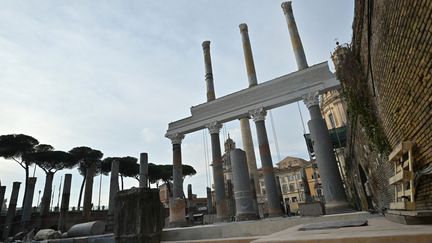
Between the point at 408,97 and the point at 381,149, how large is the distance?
2.48 metres

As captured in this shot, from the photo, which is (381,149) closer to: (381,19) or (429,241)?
(381,19)

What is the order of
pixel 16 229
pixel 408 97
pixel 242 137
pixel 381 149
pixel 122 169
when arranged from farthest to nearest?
pixel 122 169 → pixel 16 229 → pixel 242 137 → pixel 381 149 → pixel 408 97

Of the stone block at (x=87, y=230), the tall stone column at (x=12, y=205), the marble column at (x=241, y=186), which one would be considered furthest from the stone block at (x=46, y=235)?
the tall stone column at (x=12, y=205)

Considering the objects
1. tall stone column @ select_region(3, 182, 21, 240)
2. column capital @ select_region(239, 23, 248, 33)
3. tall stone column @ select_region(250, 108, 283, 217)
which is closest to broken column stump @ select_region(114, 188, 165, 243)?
tall stone column @ select_region(250, 108, 283, 217)

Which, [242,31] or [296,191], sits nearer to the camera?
[242,31]

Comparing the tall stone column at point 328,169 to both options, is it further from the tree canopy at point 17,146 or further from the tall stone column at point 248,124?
the tree canopy at point 17,146

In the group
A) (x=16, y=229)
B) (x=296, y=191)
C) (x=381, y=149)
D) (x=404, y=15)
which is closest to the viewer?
(x=404, y=15)

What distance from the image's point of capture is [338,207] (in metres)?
9.34

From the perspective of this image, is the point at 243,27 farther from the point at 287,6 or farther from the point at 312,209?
the point at 312,209

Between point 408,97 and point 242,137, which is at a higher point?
point 242,137

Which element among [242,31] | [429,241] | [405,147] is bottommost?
[429,241]

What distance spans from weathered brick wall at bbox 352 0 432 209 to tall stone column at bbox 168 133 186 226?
10864 mm

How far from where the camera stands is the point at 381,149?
237 inches

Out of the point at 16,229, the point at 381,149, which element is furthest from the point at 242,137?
the point at 16,229
